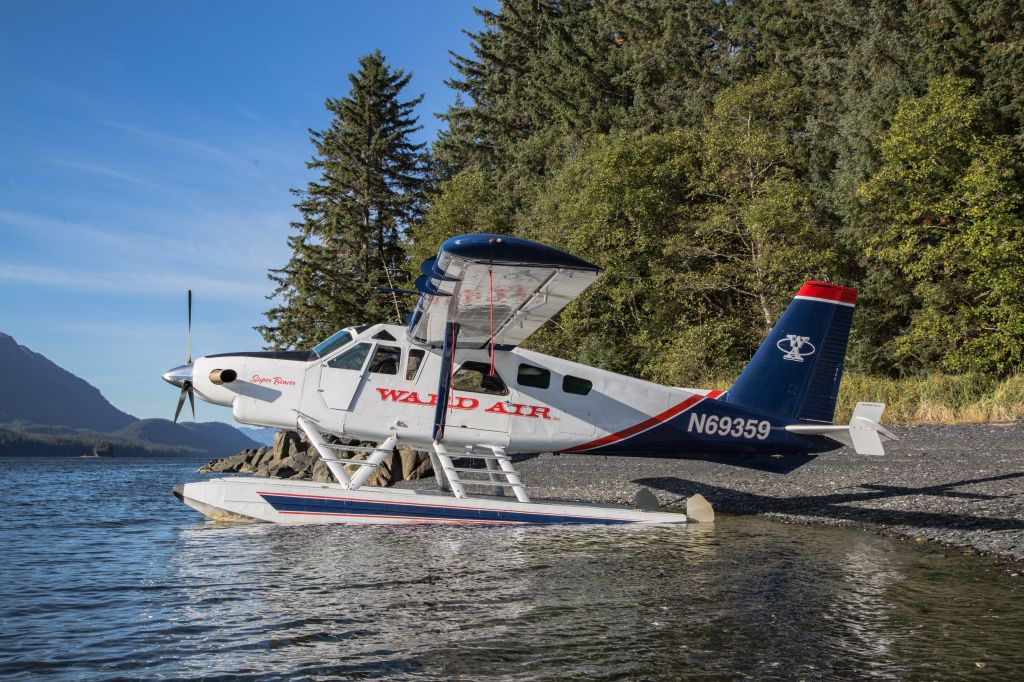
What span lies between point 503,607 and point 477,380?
550 cm

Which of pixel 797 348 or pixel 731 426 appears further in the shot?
pixel 797 348

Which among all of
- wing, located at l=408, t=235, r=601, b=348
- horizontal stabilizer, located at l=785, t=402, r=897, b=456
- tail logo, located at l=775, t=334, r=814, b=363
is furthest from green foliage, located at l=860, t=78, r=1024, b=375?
wing, located at l=408, t=235, r=601, b=348

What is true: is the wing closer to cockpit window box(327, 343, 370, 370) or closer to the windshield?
cockpit window box(327, 343, 370, 370)

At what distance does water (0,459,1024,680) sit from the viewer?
4.41 m

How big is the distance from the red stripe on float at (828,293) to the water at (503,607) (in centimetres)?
389

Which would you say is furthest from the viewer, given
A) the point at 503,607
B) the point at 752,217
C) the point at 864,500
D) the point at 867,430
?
the point at 752,217

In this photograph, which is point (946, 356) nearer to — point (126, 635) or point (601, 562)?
point (601, 562)

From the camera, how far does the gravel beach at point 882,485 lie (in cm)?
946

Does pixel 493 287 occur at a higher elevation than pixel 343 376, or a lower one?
higher

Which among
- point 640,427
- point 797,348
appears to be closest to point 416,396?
point 640,427

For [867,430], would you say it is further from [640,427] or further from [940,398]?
[940,398]

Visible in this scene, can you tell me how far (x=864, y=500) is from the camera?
11.4 metres

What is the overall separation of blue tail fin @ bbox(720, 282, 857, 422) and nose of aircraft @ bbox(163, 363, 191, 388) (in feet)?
28.4

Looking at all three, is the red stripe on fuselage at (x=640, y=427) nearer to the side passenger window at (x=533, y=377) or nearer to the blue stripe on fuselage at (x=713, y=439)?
the blue stripe on fuselage at (x=713, y=439)
